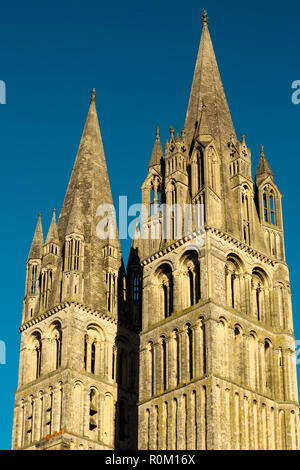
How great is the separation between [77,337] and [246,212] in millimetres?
12439

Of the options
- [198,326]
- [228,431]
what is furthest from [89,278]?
[228,431]

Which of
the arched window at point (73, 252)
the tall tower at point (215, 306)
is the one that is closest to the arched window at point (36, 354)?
the arched window at point (73, 252)

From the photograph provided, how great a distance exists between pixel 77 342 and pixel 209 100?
1673 centimetres

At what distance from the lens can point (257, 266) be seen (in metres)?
59.9

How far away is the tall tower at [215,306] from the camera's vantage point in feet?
178

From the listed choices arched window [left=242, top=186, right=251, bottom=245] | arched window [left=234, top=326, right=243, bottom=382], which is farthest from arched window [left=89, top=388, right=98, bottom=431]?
arched window [left=242, top=186, right=251, bottom=245]

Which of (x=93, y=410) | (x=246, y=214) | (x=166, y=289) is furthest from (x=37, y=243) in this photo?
(x=246, y=214)

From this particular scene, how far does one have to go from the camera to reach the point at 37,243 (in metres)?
71.1

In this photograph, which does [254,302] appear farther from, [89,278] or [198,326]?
[89,278]

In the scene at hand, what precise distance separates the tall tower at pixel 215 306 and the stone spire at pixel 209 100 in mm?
167

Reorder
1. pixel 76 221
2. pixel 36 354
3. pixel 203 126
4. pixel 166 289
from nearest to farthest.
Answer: pixel 166 289
pixel 203 126
pixel 36 354
pixel 76 221

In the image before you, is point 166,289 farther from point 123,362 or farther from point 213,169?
point 123,362

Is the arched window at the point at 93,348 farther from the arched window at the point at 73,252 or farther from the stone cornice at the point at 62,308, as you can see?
the arched window at the point at 73,252

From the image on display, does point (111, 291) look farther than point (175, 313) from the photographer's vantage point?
Yes
